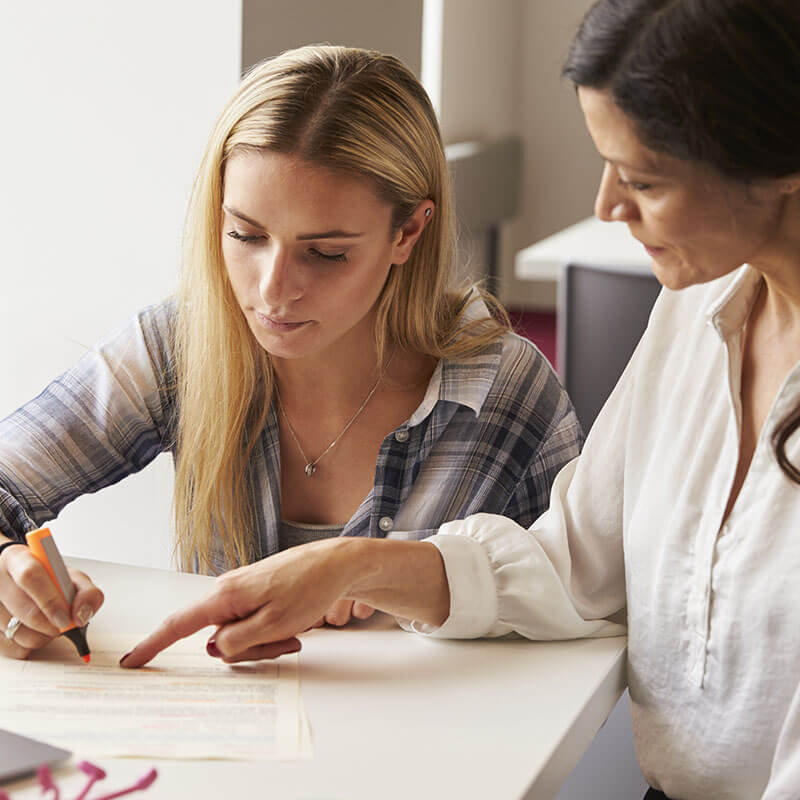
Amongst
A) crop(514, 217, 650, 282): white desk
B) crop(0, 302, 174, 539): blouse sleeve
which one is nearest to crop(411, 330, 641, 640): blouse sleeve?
crop(0, 302, 174, 539): blouse sleeve

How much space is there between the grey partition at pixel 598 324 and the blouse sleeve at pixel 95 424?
1.07 metres

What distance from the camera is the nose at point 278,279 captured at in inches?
51.7

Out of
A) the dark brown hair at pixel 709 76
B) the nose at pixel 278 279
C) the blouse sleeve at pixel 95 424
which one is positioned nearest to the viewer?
the dark brown hair at pixel 709 76

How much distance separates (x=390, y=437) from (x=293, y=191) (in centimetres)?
36

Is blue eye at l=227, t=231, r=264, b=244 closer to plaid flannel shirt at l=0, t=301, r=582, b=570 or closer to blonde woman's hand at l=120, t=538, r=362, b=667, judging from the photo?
plaid flannel shirt at l=0, t=301, r=582, b=570

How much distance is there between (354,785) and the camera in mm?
868

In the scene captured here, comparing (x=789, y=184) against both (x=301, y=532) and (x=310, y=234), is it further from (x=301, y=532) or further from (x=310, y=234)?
(x=301, y=532)

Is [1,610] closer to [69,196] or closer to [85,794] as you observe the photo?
[85,794]

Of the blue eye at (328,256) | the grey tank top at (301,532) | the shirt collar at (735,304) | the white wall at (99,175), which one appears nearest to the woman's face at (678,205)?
the shirt collar at (735,304)

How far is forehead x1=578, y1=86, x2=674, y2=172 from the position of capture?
902 mm

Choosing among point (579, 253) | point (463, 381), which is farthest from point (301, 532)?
point (579, 253)

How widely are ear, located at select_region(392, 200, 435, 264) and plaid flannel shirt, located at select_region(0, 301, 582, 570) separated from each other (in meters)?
0.16

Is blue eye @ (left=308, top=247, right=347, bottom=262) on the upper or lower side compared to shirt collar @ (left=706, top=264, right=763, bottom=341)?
lower

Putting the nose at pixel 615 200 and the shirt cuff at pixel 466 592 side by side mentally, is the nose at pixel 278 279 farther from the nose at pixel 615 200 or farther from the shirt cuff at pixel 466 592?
the nose at pixel 615 200
